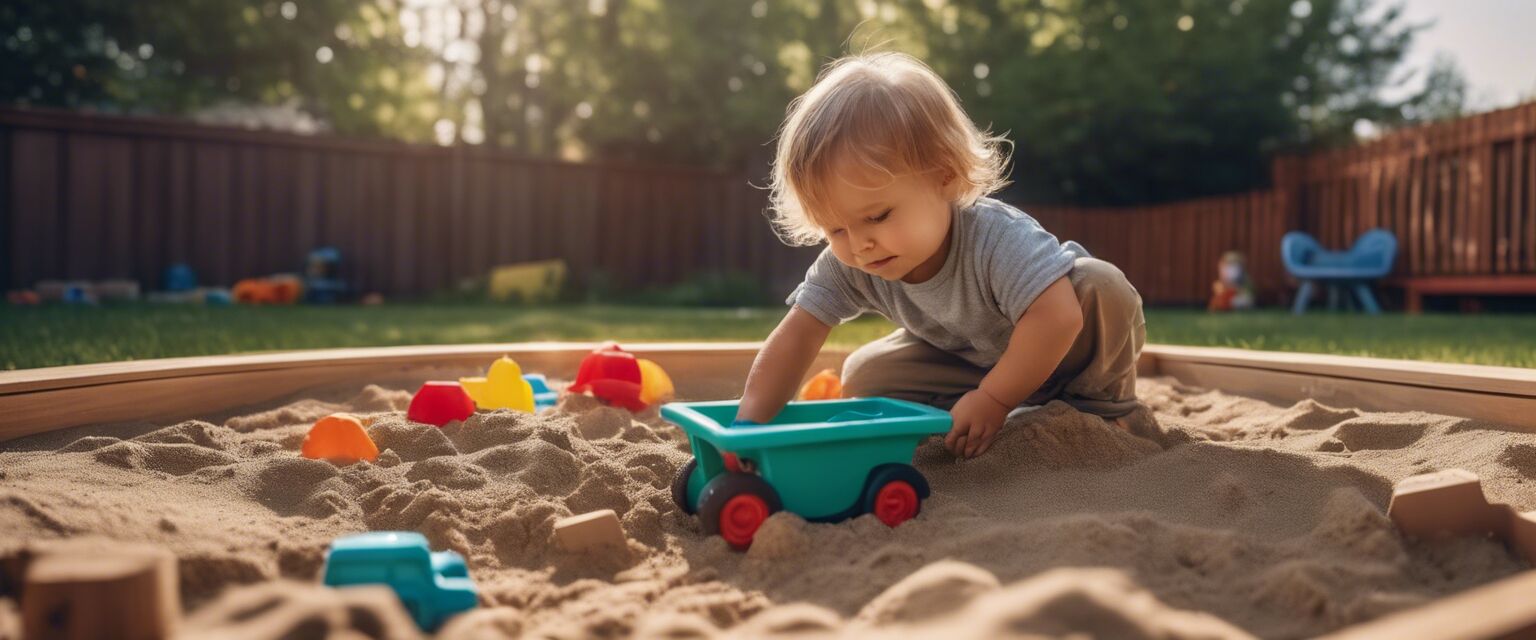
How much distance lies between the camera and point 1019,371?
187cm

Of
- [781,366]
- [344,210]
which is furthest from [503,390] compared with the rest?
[344,210]

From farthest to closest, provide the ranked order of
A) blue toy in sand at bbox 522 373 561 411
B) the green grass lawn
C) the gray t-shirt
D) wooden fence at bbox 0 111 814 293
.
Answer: wooden fence at bbox 0 111 814 293
the green grass lawn
blue toy in sand at bbox 522 373 561 411
the gray t-shirt

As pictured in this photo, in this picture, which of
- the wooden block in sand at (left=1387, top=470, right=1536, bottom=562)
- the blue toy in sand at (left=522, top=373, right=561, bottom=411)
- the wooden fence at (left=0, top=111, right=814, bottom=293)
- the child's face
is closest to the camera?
the wooden block in sand at (left=1387, top=470, right=1536, bottom=562)

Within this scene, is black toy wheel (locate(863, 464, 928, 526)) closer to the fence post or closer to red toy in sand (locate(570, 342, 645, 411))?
red toy in sand (locate(570, 342, 645, 411))

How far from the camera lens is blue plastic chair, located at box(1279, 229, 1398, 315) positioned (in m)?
8.54

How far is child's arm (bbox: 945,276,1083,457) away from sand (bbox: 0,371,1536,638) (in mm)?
54

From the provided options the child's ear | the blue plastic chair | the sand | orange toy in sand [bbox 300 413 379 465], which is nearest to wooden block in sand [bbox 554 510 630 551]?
the sand

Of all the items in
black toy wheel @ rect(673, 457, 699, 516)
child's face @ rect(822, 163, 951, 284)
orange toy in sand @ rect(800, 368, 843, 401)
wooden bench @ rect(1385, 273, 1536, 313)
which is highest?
child's face @ rect(822, 163, 951, 284)

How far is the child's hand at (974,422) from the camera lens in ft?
6.12

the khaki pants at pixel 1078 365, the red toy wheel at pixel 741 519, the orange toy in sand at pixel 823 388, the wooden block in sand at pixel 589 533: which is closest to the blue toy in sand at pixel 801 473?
the red toy wheel at pixel 741 519

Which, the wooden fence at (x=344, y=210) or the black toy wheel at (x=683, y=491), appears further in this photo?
the wooden fence at (x=344, y=210)

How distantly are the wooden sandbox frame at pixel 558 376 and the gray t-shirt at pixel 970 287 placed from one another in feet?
2.40

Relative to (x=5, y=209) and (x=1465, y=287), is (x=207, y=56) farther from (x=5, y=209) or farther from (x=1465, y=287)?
(x=1465, y=287)

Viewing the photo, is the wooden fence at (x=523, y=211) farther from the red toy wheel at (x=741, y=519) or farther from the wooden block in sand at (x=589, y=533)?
the wooden block in sand at (x=589, y=533)
